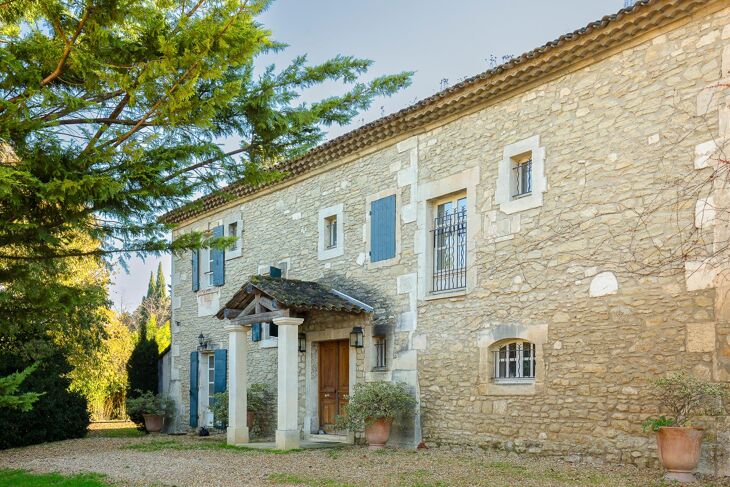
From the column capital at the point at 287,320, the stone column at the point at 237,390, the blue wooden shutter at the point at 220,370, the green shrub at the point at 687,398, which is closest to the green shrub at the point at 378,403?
the column capital at the point at 287,320

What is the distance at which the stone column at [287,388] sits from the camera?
11.4 m

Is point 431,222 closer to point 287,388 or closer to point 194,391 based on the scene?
point 287,388

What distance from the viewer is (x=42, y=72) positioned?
6.11 m

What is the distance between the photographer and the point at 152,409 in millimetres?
17078

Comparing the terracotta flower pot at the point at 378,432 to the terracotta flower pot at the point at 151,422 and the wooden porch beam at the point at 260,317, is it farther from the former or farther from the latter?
the terracotta flower pot at the point at 151,422

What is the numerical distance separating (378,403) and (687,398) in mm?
4489

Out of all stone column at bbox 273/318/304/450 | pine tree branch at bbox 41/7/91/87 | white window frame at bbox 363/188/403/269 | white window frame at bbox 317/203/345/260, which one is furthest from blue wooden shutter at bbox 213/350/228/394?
pine tree branch at bbox 41/7/91/87

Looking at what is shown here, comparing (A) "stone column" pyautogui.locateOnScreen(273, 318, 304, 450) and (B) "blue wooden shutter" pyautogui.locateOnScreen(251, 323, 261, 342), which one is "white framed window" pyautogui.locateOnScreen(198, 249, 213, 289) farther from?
(A) "stone column" pyautogui.locateOnScreen(273, 318, 304, 450)

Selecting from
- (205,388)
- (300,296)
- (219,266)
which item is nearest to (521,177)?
(300,296)

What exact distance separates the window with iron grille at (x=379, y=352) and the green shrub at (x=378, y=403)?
0.86 meters

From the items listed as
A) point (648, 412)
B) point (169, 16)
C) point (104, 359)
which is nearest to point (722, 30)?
point (648, 412)

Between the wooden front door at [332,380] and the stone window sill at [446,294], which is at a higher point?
the stone window sill at [446,294]

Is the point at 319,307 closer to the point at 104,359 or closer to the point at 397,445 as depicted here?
the point at 397,445

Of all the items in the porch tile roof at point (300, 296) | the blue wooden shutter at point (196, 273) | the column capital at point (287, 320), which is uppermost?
the blue wooden shutter at point (196, 273)
